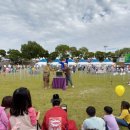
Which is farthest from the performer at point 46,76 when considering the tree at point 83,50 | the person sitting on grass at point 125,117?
the tree at point 83,50

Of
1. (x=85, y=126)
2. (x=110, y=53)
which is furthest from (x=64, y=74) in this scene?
(x=110, y=53)

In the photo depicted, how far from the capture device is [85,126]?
641cm

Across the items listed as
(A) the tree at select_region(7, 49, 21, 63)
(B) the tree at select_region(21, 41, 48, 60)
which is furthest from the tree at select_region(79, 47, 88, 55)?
(A) the tree at select_region(7, 49, 21, 63)

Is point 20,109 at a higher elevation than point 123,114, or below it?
higher

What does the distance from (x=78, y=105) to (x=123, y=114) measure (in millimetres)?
3927

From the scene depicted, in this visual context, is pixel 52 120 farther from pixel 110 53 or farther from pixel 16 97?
pixel 110 53

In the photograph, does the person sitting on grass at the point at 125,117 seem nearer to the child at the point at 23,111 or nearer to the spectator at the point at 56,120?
the spectator at the point at 56,120

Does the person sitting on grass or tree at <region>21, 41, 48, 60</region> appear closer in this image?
the person sitting on grass

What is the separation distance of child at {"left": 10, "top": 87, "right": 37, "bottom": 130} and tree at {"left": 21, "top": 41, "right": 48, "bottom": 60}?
351ft

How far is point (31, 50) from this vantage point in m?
111

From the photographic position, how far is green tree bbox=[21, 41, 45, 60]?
111m

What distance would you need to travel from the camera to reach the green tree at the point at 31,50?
11119cm

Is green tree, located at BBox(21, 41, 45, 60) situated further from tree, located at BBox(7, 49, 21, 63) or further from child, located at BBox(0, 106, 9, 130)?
child, located at BBox(0, 106, 9, 130)

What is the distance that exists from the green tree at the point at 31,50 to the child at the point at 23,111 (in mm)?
106845
